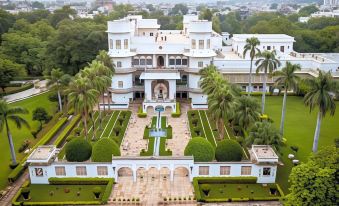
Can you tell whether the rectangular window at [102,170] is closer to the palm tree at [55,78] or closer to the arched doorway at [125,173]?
the arched doorway at [125,173]

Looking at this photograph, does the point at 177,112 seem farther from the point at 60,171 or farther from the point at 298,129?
the point at 60,171

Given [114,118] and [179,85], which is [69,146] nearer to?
[114,118]

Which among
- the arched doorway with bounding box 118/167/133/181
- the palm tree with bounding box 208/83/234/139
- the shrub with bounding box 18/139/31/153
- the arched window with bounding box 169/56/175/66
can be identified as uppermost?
the arched window with bounding box 169/56/175/66

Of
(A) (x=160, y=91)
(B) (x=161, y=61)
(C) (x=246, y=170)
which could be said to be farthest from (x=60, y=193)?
(B) (x=161, y=61)

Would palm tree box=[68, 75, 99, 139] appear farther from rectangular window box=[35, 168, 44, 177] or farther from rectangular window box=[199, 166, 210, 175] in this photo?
rectangular window box=[199, 166, 210, 175]

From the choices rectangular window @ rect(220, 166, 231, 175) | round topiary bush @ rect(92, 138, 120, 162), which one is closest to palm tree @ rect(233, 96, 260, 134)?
rectangular window @ rect(220, 166, 231, 175)

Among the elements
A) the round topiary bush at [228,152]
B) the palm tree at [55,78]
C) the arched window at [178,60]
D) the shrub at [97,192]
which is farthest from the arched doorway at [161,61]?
the shrub at [97,192]
